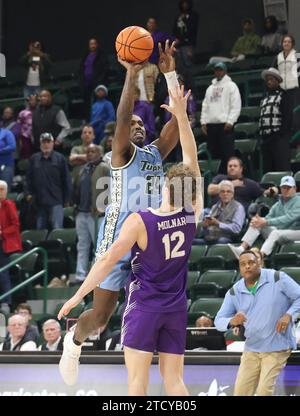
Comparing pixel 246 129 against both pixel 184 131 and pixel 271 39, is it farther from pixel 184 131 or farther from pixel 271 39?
pixel 184 131

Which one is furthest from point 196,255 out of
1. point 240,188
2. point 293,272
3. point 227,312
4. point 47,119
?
point 47,119

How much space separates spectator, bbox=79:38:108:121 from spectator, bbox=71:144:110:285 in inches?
182

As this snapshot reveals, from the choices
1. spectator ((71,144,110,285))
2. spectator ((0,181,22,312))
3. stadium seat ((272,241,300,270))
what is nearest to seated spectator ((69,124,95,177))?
spectator ((71,144,110,285))

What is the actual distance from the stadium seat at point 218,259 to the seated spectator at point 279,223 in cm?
40

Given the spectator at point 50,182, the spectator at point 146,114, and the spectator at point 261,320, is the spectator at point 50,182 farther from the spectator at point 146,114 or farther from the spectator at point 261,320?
the spectator at point 261,320

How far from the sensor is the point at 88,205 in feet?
50.0

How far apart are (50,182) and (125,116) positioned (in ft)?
26.4

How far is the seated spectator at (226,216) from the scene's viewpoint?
46.5ft

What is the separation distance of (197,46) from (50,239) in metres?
8.23

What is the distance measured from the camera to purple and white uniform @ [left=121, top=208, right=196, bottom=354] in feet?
24.4

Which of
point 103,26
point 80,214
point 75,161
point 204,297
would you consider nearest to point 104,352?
point 204,297

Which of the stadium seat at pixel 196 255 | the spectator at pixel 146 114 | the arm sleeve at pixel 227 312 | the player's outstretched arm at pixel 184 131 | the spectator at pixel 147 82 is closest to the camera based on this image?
the player's outstretched arm at pixel 184 131

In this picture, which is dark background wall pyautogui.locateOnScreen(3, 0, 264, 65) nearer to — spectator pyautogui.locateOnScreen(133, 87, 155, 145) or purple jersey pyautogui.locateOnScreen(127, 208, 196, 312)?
spectator pyautogui.locateOnScreen(133, 87, 155, 145)

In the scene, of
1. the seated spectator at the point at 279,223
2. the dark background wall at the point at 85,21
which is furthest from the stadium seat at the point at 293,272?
the dark background wall at the point at 85,21
